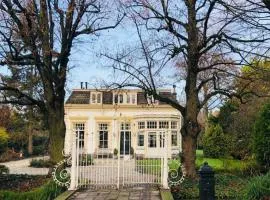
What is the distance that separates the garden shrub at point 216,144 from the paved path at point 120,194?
14779 millimetres

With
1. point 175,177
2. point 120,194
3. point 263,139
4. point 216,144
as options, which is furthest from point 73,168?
point 216,144

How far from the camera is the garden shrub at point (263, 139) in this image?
18.1 metres

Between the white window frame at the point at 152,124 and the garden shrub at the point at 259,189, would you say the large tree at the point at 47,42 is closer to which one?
the garden shrub at the point at 259,189

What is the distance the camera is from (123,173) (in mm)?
16062

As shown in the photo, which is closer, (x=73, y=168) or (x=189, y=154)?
(x=73, y=168)

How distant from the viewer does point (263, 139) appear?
18281mm

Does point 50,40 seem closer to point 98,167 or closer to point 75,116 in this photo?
point 98,167

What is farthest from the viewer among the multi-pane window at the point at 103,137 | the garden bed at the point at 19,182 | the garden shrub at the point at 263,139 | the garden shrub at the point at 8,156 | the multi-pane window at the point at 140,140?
the multi-pane window at the point at 103,137

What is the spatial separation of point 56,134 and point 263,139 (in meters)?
8.59

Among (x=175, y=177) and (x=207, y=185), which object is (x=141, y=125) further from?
(x=207, y=185)

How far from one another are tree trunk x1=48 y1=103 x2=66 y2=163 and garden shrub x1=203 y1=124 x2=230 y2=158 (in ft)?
44.0

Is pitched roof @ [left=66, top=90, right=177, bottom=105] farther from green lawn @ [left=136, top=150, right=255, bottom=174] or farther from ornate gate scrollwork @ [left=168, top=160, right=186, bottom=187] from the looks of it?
ornate gate scrollwork @ [left=168, top=160, right=186, bottom=187]

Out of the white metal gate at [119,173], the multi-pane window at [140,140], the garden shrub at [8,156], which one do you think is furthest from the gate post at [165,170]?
the multi-pane window at [140,140]

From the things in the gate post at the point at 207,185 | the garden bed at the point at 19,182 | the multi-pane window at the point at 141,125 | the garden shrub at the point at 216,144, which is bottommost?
the garden bed at the point at 19,182
